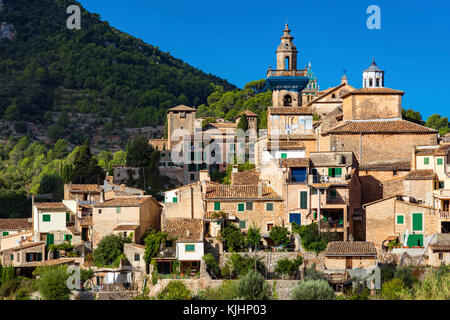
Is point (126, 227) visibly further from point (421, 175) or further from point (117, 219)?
point (421, 175)

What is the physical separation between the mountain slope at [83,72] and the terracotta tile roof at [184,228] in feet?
236

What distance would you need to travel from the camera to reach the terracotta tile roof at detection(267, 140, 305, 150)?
4392 cm

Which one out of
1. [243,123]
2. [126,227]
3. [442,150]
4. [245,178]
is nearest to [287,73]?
[245,178]

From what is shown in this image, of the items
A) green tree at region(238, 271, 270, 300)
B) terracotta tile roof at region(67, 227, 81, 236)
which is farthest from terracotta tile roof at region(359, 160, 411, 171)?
terracotta tile roof at region(67, 227, 81, 236)

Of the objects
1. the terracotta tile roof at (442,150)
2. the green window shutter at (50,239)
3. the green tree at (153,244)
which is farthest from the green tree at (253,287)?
the green window shutter at (50,239)

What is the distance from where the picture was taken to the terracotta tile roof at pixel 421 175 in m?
39.2

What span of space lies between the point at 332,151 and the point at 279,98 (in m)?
11.6

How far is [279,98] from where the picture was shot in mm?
53031

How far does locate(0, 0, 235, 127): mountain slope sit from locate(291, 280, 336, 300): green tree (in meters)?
80.3

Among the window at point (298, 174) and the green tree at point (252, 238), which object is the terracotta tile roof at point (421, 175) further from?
the green tree at point (252, 238)

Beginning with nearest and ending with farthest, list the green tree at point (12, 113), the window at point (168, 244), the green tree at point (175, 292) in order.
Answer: the green tree at point (175, 292) → the window at point (168, 244) → the green tree at point (12, 113)

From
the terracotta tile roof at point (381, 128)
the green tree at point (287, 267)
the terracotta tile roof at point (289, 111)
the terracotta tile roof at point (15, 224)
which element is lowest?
the green tree at point (287, 267)

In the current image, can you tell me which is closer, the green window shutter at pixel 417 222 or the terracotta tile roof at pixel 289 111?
the green window shutter at pixel 417 222

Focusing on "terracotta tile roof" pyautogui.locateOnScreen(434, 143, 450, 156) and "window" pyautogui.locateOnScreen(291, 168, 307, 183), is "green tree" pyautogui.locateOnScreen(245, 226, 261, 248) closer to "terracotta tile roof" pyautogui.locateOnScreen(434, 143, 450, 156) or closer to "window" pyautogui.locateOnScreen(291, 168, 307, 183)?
"window" pyautogui.locateOnScreen(291, 168, 307, 183)
